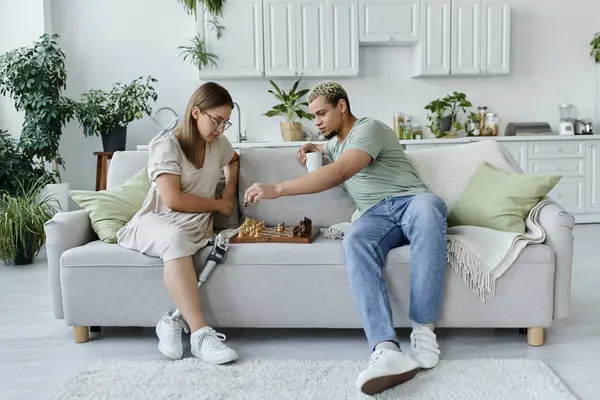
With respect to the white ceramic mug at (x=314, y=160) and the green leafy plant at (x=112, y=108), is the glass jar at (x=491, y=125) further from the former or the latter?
the white ceramic mug at (x=314, y=160)

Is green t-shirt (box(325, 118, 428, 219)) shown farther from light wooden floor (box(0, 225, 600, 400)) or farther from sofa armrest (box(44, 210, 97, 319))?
sofa armrest (box(44, 210, 97, 319))

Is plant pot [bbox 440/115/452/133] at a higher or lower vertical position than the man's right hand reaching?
higher

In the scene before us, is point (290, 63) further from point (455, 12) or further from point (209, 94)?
point (209, 94)

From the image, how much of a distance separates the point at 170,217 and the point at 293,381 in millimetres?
Answer: 839

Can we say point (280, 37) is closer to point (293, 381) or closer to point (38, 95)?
point (38, 95)

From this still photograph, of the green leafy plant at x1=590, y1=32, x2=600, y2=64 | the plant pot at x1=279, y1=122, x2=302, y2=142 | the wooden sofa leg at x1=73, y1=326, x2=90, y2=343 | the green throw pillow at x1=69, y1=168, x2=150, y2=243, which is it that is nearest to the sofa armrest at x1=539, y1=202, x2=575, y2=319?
the green throw pillow at x1=69, y1=168, x2=150, y2=243

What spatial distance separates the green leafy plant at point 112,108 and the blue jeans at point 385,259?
3136 millimetres

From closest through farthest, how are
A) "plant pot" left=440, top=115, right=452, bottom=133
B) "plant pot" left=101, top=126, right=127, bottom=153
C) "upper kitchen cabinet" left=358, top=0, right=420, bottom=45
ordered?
"plant pot" left=101, top=126, right=127, bottom=153 → "upper kitchen cabinet" left=358, top=0, right=420, bottom=45 → "plant pot" left=440, top=115, right=452, bottom=133

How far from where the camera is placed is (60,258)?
2.51 m

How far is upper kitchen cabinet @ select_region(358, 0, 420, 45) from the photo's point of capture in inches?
210

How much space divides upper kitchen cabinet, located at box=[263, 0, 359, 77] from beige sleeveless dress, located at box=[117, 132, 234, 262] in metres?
2.79

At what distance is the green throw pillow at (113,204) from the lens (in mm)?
2631

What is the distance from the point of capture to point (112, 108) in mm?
5047

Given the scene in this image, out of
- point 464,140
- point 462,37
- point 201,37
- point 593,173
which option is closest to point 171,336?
point 201,37
